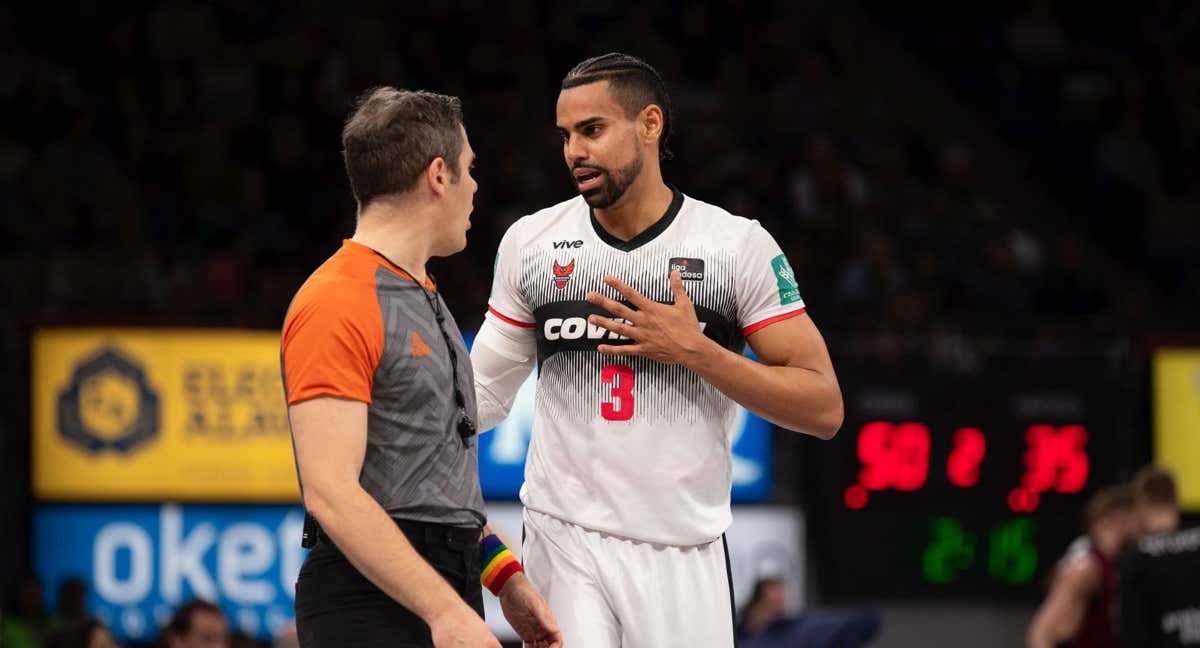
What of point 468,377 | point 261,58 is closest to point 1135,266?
point 261,58

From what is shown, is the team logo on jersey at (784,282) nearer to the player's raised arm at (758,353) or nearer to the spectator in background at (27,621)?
the player's raised arm at (758,353)

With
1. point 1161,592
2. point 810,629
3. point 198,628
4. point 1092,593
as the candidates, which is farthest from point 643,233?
point 1092,593

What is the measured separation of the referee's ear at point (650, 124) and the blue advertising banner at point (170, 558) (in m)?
5.71

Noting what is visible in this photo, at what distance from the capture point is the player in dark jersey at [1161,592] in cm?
732

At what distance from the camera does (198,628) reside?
7129 mm

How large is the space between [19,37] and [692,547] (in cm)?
968

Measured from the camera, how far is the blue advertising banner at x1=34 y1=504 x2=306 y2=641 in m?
9.46

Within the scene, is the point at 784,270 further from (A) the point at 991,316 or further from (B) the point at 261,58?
(B) the point at 261,58

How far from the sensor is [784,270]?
438cm

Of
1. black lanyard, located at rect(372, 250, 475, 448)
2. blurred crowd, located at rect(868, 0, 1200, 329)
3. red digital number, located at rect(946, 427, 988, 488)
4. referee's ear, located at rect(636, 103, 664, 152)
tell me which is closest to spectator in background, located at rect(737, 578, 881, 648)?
red digital number, located at rect(946, 427, 988, 488)

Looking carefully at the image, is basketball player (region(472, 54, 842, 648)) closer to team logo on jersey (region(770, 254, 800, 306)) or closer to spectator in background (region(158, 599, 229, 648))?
team logo on jersey (region(770, 254, 800, 306))

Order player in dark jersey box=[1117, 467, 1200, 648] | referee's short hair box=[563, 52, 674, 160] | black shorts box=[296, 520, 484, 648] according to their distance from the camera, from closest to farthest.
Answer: black shorts box=[296, 520, 484, 648], referee's short hair box=[563, 52, 674, 160], player in dark jersey box=[1117, 467, 1200, 648]

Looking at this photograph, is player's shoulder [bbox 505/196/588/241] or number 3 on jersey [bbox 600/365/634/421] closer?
number 3 on jersey [bbox 600/365/634/421]

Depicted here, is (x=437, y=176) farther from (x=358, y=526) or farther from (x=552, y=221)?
(x=552, y=221)
